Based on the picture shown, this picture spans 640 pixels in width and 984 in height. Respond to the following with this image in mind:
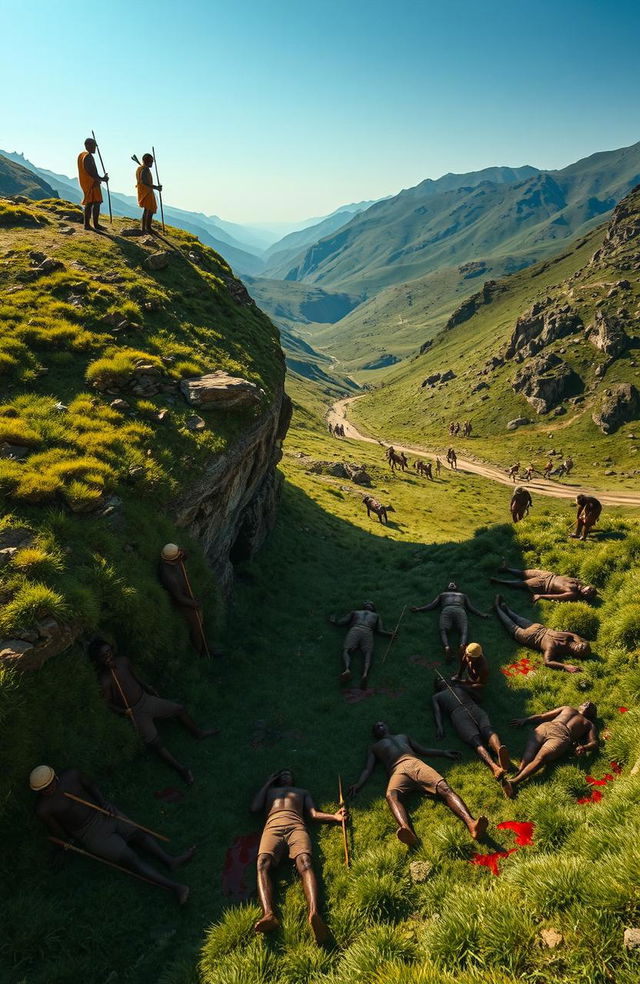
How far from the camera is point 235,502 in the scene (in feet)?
74.0

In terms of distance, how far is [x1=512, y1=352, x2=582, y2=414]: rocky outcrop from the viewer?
117750 millimetres

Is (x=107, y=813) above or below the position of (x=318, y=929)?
above

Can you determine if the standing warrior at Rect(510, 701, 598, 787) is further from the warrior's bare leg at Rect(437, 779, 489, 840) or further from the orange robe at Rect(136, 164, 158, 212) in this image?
the orange robe at Rect(136, 164, 158, 212)

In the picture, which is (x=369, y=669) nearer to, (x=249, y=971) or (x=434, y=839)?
(x=434, y=839)

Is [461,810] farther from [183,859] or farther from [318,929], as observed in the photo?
[183,859]

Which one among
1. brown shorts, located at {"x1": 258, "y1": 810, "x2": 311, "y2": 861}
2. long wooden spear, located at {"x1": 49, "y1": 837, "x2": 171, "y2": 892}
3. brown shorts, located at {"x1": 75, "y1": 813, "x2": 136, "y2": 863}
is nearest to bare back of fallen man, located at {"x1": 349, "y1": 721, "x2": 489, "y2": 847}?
brown shorts, located at {"x1": 258, "y1": 810, "x2": 311, "y2": 861}

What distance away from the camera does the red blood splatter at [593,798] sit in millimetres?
10074

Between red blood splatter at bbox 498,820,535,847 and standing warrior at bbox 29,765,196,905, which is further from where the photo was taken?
red blood splatter at bbox 498,820,535,847

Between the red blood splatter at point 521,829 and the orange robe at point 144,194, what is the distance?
36.7 m

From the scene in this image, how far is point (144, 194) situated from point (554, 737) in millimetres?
38519

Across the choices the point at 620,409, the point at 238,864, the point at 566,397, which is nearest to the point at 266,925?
the point at 238,864

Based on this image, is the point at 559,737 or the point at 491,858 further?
the point at 559,737

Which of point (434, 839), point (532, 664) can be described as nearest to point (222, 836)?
point (434, 839)

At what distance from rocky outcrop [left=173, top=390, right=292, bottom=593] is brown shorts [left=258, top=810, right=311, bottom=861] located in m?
10.1
